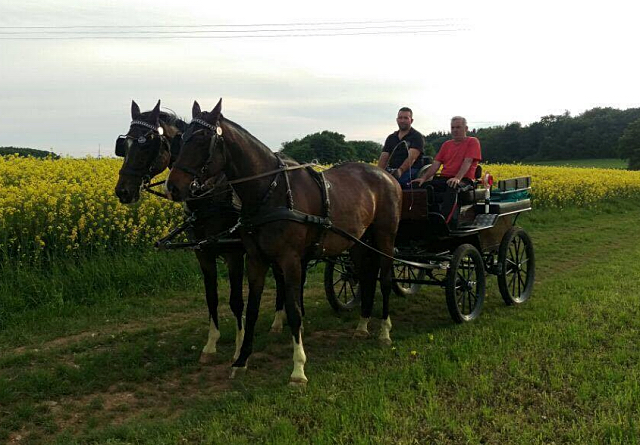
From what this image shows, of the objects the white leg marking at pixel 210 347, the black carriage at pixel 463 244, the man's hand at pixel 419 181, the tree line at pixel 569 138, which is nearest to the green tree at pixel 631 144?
the tree line at pixel 569 138

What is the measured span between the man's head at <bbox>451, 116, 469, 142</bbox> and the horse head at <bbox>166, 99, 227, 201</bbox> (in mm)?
3581

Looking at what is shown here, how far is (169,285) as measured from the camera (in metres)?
7.57

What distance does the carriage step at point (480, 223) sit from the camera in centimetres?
621

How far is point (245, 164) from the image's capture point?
4.23m

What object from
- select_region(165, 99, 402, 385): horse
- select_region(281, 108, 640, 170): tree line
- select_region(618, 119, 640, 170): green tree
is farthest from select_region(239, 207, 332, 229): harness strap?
select_region(618, 119, 640, 170): green tree

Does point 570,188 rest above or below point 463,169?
below

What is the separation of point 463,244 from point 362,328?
1565 mm

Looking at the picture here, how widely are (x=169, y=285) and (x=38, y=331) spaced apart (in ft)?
6.68

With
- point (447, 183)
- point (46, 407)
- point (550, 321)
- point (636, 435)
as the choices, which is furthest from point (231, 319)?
point (636, 435)

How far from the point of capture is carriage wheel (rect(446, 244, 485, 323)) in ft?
18.8

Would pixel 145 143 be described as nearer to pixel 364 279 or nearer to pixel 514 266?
pixel 364 279

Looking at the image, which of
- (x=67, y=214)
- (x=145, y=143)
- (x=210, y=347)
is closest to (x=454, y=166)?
(x=210, y=347)

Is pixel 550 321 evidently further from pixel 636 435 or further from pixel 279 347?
pixel 279 347

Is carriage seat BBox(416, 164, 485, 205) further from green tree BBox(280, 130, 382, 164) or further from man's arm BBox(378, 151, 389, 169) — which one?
green tree BBox(280, 130, 382, 164)
